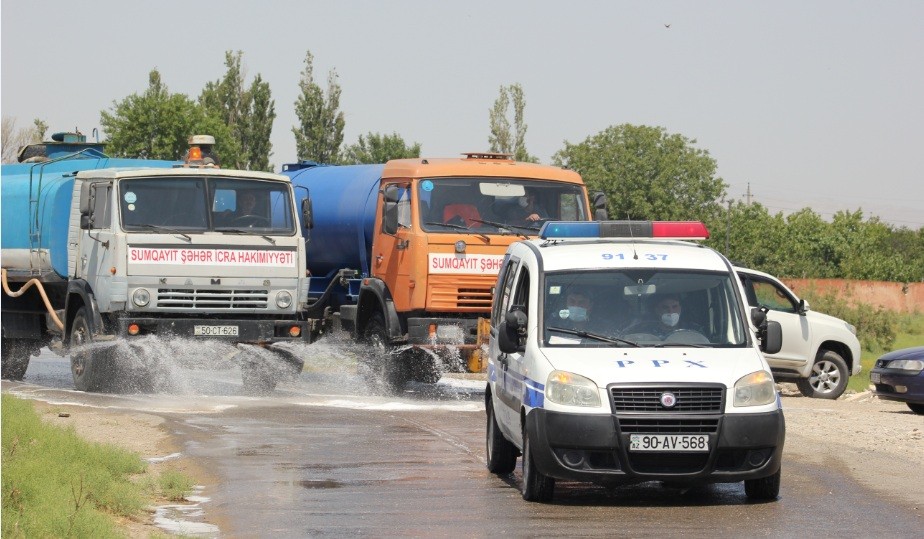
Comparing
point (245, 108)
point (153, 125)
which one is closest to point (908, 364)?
point (153, 125)

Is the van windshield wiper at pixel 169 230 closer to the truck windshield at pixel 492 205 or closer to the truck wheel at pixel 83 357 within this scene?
the truck wheel at pixel 83 357

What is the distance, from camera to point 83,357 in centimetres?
1945

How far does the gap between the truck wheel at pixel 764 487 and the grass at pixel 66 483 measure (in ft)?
13.5

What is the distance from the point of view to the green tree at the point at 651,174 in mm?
100438

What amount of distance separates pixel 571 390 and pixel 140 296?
32.7ft

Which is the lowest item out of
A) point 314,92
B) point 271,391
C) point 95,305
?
point 271,391

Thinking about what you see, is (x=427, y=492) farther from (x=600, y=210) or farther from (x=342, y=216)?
(x=342, y=216)

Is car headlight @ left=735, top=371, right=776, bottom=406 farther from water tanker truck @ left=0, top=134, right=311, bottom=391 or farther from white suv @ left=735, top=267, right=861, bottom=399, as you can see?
white suv @ left=735, top=267, right=861, bottom=399

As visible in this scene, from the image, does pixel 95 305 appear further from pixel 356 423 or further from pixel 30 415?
pixel 30 415

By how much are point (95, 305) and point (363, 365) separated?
3.81 meters

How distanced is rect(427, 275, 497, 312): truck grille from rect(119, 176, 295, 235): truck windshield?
2.35m

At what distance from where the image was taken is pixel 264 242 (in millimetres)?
19094

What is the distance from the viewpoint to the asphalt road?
911cm

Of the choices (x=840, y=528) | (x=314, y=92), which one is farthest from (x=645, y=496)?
(x=314, y=92)
